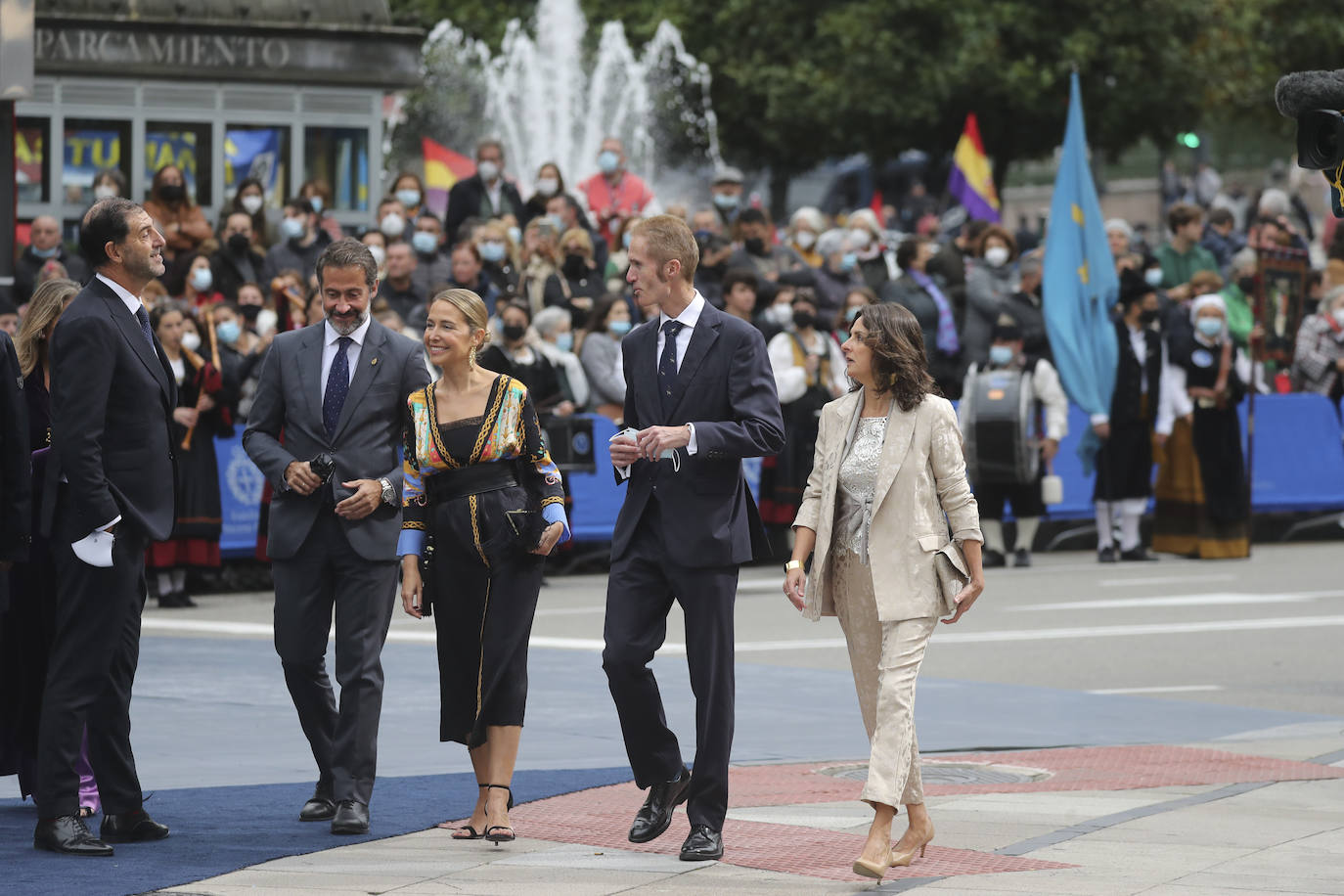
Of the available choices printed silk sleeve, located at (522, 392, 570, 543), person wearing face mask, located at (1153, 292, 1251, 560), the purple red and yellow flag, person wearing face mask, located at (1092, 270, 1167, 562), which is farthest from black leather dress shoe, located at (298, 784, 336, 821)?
the purple red and yellow flag

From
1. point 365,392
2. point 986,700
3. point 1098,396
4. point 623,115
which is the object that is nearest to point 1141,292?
point 1098,396

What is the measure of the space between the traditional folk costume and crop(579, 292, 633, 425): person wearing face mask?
31.5 ft

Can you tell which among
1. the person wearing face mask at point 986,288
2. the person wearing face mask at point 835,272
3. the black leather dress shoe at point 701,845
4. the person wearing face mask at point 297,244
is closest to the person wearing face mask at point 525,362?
the person wearing face mask at point 297,244

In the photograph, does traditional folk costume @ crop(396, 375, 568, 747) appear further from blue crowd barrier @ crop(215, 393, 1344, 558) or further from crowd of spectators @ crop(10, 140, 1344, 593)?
blue crowd barrier @ crop(215, 393, 1344, 558)

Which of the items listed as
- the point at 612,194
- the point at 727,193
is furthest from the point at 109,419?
the point at 612,194

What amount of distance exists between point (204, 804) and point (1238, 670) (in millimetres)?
6707

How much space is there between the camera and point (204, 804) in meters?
8.76

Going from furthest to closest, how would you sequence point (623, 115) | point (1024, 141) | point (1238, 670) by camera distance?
point (1024, 141), point (623, 115), point (1238, 670)

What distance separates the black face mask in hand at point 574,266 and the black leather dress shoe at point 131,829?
38.4ft

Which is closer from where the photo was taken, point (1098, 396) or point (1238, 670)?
point (1238, 670)

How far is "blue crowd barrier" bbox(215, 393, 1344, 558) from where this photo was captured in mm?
18172

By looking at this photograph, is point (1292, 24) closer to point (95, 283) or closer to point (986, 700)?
point (986, 700)

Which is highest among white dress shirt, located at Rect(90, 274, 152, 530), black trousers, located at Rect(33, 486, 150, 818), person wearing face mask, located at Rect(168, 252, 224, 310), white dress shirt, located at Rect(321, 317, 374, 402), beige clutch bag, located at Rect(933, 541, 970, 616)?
person wearing face mask, located at Rect(168, 252, 224, 310)

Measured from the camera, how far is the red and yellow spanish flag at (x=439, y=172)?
2648 centimetres
